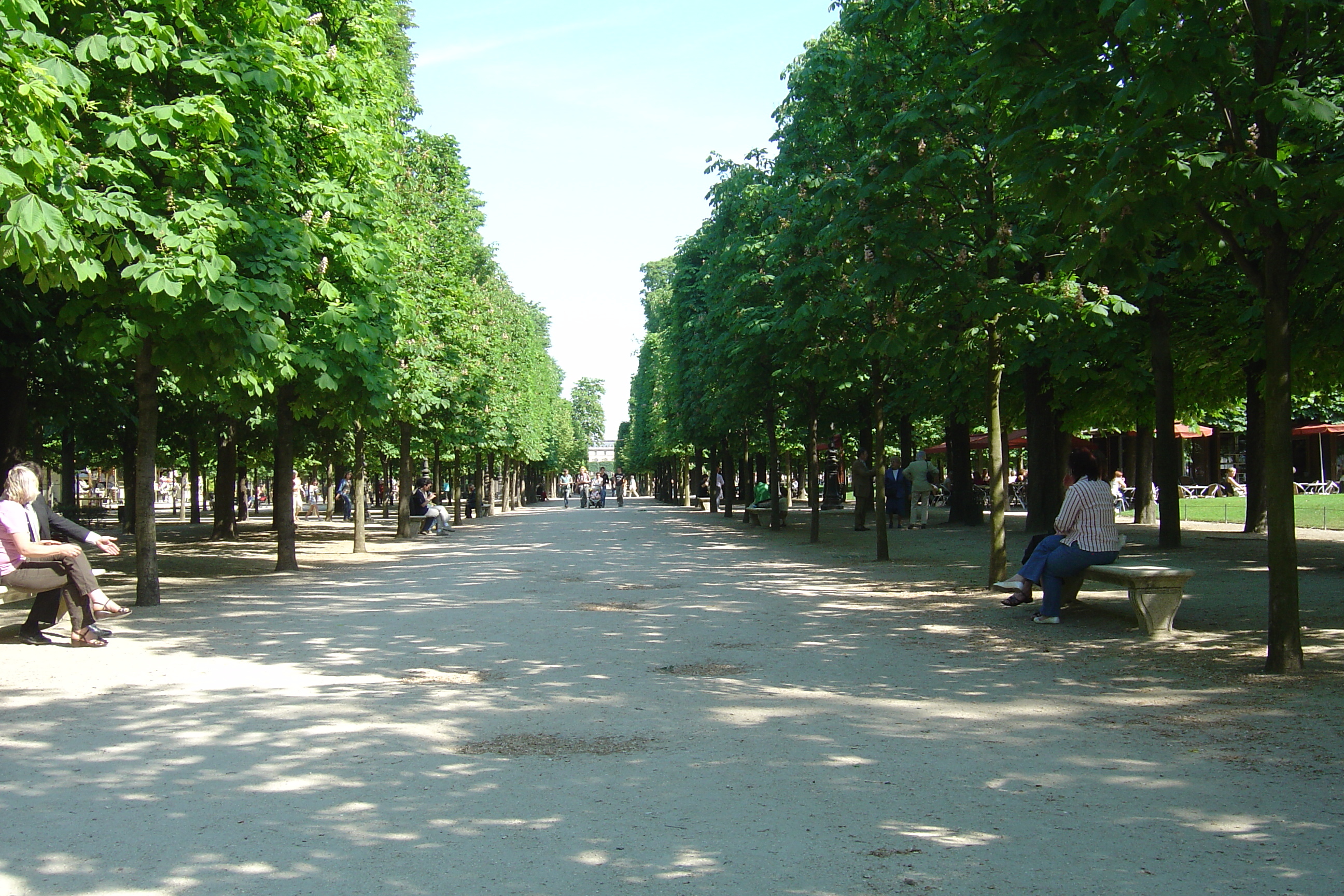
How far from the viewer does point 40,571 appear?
33.7 feet

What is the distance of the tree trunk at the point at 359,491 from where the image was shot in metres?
24.3

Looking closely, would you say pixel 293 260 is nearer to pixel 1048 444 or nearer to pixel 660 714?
pixel 660 714

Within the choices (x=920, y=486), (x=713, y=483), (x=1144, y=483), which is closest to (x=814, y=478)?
(x=920, y=486)

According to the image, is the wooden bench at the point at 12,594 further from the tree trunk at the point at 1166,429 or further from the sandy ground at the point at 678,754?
the tree trunk at the point at 1166,429

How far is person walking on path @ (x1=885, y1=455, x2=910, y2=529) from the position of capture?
30266mm

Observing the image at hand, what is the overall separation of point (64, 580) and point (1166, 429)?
51.8ft

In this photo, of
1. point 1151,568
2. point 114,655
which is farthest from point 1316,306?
point 114,655

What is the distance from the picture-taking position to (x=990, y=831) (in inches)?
188

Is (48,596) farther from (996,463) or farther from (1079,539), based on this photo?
(996,463)

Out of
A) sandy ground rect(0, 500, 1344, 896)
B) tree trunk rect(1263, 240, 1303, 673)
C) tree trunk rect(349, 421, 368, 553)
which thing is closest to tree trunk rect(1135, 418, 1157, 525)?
sandy ground rect(0, 500, 1344, 896)

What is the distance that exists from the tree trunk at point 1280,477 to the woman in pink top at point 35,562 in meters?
9.45

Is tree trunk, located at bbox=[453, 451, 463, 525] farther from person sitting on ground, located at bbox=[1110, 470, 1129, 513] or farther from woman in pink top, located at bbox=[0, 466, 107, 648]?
woman in pink top, located at bbox=[0, 466, 107, 648]

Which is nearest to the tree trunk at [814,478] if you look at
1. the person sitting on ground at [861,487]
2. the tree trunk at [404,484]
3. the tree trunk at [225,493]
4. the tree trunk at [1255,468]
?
the person sitting on ground at [861,487]

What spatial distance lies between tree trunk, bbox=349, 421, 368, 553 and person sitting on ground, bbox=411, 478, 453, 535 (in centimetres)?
747
